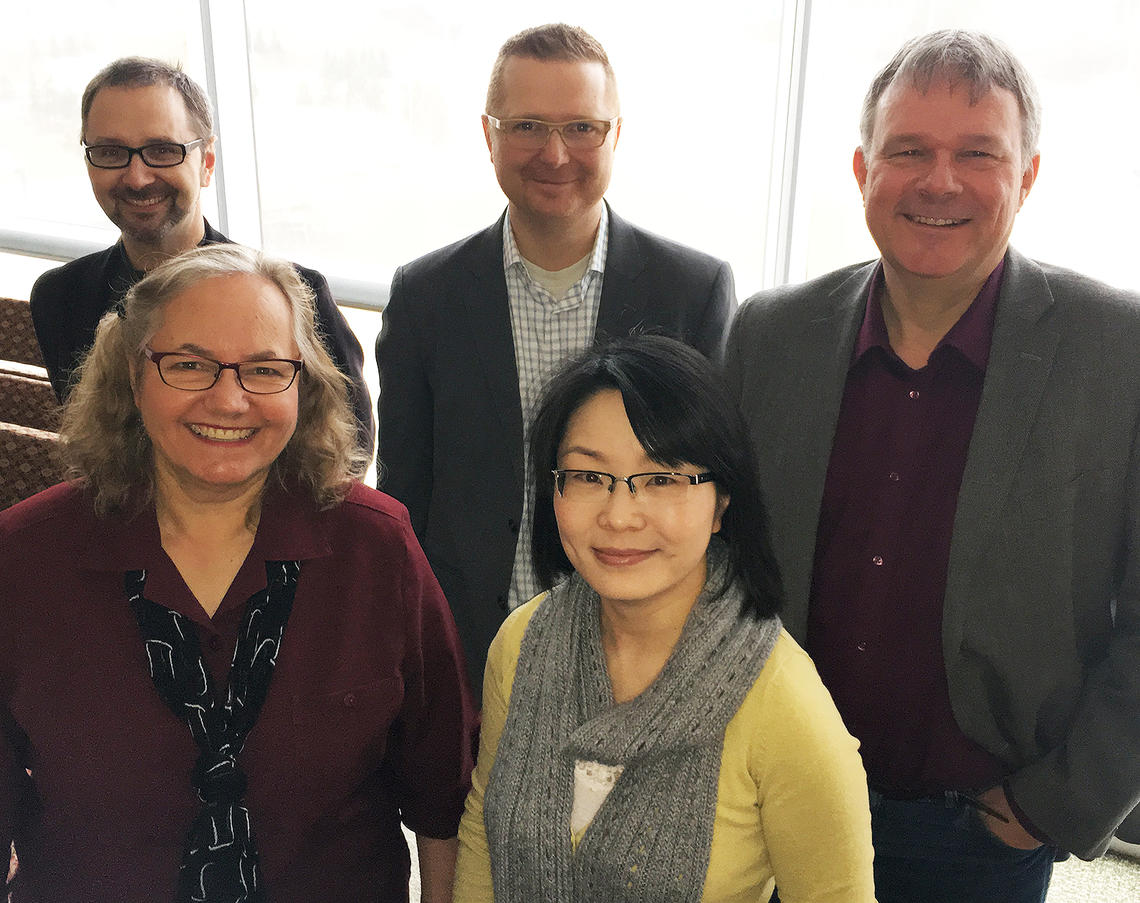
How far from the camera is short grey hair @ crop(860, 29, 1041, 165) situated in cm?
169

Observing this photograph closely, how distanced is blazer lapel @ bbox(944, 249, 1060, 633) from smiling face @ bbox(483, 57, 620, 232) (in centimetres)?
93

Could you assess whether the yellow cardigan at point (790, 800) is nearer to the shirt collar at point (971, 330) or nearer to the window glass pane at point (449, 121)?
the shirt collar at point (971, 330)

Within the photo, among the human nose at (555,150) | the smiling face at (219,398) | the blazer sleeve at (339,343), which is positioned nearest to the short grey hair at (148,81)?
the blazer sleeve at (339,343)

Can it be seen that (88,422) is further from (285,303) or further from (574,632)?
(574,632)

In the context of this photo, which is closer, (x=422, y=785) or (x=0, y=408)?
(x=422, y=785)

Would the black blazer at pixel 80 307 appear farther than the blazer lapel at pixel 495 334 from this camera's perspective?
Yes

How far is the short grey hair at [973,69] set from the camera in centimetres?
169

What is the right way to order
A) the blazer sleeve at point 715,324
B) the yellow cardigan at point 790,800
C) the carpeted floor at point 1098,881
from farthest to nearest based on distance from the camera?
the carpeted floor at point 1098,881, the blazer sleeve at point 715,324, the yellow cardigan at point 790,800

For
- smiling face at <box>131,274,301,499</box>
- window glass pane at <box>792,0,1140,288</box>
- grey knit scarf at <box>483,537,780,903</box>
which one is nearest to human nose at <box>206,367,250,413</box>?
smiling face at <box>131,274,301,499</box>

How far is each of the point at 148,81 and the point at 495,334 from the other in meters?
1.10

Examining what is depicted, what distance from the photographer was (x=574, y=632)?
164cm

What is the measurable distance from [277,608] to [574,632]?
455mm

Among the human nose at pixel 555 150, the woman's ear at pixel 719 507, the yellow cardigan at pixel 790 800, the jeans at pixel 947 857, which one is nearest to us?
the yellow cardigan at pixel 790 800

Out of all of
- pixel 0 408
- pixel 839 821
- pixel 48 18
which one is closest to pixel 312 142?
pixel 48 18
